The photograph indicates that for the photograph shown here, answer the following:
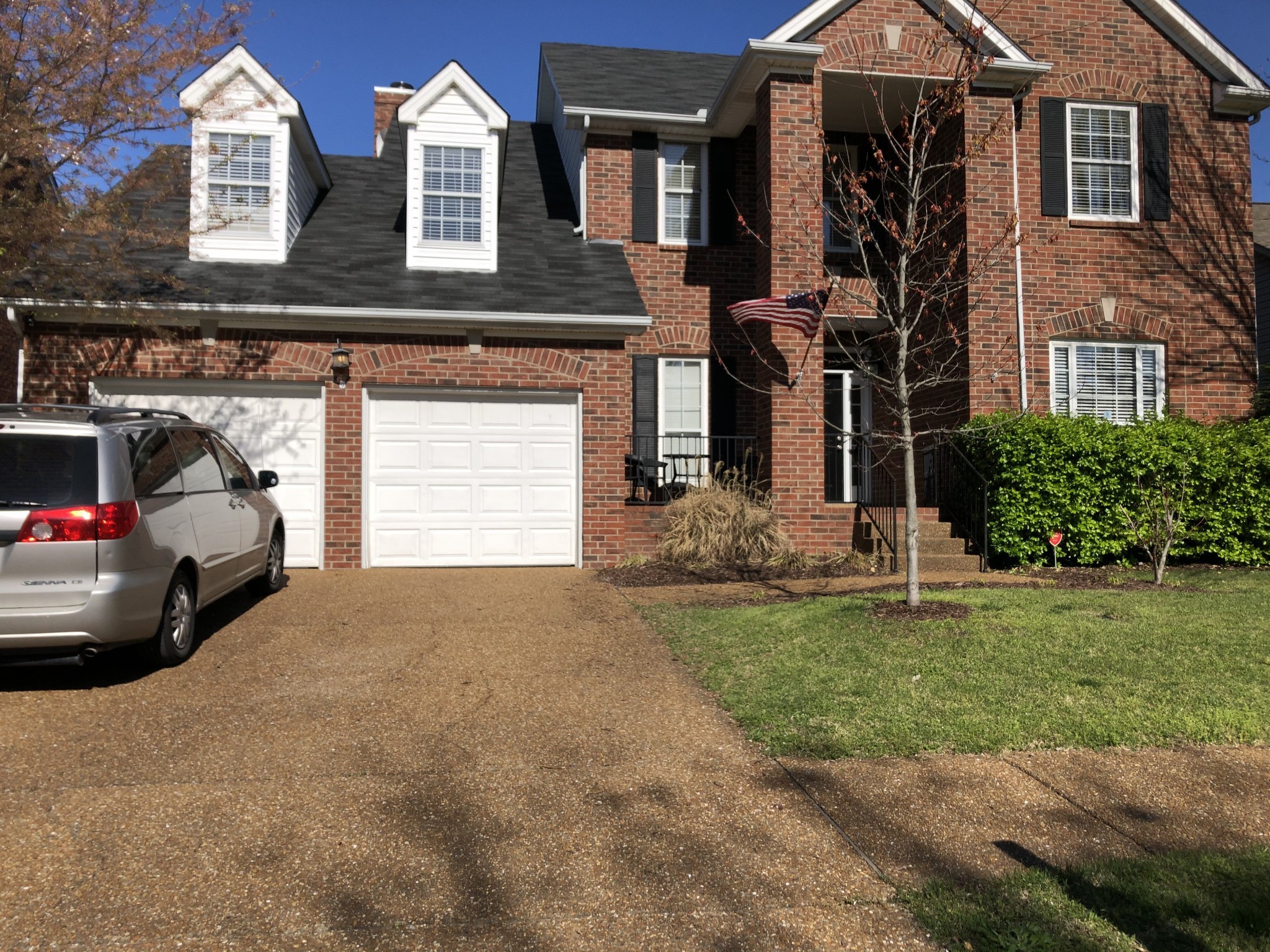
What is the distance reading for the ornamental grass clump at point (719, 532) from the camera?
1084cm

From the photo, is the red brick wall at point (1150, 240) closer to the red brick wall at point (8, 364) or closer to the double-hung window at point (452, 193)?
the double-hung window at point (452, 193)

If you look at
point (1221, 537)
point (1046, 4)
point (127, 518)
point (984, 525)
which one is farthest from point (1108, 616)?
point (1046, 4)

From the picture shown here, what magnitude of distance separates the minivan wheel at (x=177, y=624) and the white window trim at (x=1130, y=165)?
39.3 ft

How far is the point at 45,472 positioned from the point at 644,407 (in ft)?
27.9

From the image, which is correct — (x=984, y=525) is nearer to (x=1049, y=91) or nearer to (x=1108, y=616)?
(x=1108, y=616)

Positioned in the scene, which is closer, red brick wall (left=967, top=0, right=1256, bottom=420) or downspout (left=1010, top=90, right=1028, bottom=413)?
downspout (left=1010, top=90, right=1028, bottom=413)

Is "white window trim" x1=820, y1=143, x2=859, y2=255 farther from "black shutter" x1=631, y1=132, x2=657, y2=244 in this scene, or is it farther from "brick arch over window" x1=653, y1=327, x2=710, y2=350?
"black shutter" x1=631, y1=132, x2=657, y2=244

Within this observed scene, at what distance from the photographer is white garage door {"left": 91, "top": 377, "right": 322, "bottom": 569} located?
35.4 feet

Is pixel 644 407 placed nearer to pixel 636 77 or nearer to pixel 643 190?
pixel 643 190

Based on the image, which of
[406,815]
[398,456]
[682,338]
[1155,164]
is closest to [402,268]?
[398,456]

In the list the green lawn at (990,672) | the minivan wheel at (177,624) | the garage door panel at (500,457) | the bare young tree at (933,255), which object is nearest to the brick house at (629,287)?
the garage door panel at (500,457)

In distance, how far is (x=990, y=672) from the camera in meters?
5.50

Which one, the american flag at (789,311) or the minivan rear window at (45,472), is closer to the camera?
the minivan rear window at (45,472)

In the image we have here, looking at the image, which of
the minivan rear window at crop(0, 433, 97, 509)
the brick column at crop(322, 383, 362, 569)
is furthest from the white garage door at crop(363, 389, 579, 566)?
the minivan rear window at crop(0, 433, 97, 509)
